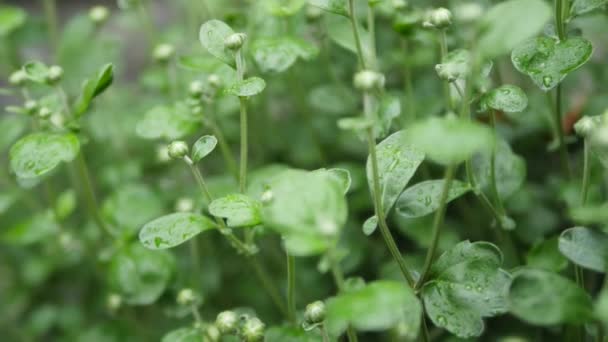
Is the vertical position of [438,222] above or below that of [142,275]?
above

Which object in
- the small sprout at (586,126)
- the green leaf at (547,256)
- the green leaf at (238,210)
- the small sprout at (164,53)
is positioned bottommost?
the green leaf at (547,256)

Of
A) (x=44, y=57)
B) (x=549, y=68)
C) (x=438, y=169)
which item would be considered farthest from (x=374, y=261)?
(x=44, y=57)

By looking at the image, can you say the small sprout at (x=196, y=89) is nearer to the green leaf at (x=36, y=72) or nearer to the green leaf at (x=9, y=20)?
the green leaf at (x=36, y=72)

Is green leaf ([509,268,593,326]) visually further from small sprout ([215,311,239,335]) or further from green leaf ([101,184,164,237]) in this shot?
green leaf ([101,184,164,237])

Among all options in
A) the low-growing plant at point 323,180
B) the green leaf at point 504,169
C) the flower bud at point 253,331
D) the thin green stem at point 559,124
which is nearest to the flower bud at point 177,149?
the low-growing plant at point 323,180

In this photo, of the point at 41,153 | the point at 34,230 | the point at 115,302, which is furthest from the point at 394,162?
the point at 34,230

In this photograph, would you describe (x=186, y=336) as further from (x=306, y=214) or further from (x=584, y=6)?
(x=584, y=6)
